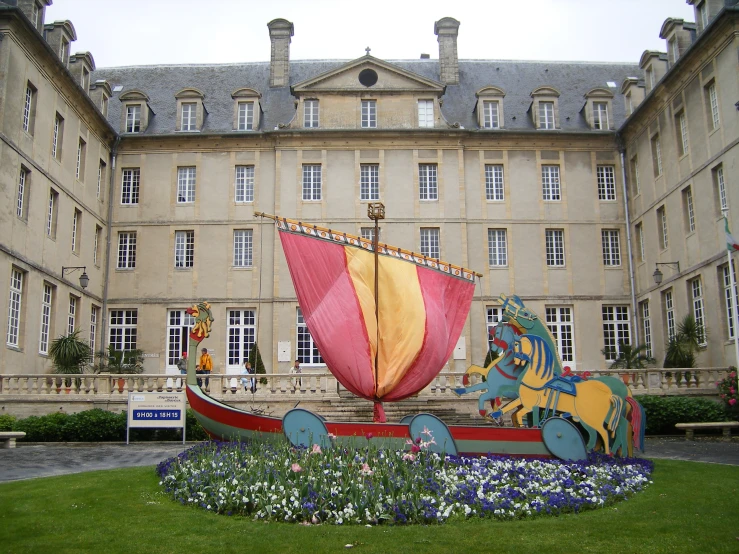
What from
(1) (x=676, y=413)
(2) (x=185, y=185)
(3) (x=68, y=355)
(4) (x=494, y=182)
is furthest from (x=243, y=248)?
(1) (x=676, y=413)

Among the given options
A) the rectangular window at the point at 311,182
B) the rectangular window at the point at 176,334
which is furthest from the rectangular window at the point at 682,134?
the rectangular window at the point at 176,334

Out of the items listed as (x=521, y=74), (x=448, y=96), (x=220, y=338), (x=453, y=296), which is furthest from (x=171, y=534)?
(x=521, y=74)

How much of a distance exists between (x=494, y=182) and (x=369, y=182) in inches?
193

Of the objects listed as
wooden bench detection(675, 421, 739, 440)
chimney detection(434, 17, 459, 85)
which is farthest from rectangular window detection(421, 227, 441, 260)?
wooden bench detection(675, 421, 739, 440)

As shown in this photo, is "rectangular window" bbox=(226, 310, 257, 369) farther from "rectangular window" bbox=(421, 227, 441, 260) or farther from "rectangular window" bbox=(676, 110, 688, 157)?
"rectangular window" bbox=(676, 110, 688, 157)

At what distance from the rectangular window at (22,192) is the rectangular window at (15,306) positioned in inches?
68.4

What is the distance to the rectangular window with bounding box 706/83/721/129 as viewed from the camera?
23.6m

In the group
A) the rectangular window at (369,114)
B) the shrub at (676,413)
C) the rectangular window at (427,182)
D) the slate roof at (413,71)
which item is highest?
the slate roof at (413,71)

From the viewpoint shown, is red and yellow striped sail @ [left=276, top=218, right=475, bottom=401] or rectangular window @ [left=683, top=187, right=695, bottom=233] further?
rectangular window @ [left=683, top=187, right=695, bottom=233]

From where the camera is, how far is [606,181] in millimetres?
31031

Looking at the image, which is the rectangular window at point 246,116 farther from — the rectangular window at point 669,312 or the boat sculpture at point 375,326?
the rectangular window at point 669,312

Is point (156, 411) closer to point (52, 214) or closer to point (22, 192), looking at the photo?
point (22, 192)

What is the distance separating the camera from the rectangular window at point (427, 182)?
30.2 meters

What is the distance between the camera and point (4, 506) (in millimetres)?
10234
